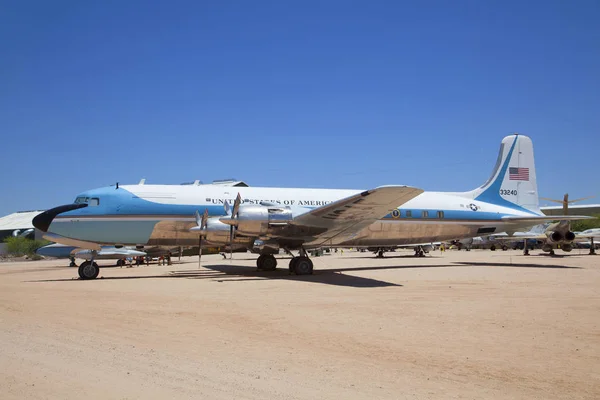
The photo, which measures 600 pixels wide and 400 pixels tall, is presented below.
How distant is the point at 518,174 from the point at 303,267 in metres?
14.7

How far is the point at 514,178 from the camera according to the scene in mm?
26781

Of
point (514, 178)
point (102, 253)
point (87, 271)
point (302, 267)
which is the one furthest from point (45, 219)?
point (514, 178)

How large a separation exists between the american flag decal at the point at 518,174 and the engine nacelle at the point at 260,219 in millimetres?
14624

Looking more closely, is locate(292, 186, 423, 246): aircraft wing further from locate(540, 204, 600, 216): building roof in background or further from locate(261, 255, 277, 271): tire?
locate(540, 204, 600, 216): building roof in background

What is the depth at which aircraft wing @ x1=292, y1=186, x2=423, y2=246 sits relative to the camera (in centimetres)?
1611

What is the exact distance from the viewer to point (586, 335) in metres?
7.36

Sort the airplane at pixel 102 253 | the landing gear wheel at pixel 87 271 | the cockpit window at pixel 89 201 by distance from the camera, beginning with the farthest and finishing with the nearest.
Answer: the airplane at pixel 102 253 → the cockpit window at pixel 89 201 → the landing gear wheel at pixel 87 271

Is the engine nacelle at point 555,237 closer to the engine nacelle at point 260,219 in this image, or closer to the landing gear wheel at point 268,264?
the landing gear wheel at point 268,264

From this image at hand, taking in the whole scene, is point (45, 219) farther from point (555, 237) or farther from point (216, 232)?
point (555, 237)

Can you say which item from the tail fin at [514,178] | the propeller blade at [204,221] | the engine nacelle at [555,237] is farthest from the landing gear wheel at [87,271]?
the engine nacelle at [555,237]

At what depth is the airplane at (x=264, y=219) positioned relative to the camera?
17.8 meters

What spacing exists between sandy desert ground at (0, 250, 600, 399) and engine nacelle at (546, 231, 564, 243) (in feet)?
74.3

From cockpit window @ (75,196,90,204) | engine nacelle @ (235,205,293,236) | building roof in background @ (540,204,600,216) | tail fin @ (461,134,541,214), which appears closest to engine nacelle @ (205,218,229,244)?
engine nacelle @ (235,205,293,236)

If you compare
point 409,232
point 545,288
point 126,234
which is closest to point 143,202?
point 126,234
